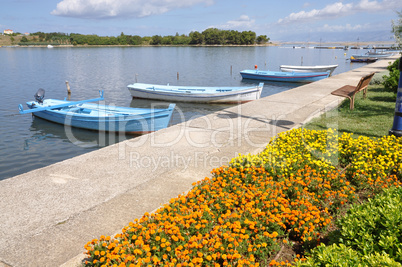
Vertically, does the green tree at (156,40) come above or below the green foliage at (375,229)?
above

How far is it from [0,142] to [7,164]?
350 cm

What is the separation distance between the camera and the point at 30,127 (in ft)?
58.1

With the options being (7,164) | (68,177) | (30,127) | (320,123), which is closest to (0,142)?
(30,127)

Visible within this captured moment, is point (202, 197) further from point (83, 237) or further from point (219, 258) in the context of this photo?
point (83, 237)

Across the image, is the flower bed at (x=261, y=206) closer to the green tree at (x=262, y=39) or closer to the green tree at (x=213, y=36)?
the green tree at (x=213, y=36)

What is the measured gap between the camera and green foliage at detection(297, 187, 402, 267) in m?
2.64

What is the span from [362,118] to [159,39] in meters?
185

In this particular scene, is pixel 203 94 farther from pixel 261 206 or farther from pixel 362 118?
pixel 261 206

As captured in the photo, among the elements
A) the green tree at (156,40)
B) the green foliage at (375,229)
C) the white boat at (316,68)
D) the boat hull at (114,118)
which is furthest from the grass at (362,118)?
the green tree at (156,40)

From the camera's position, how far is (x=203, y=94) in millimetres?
22156

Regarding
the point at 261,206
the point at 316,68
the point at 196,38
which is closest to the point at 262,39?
the point at 196,38

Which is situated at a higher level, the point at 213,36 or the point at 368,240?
the point at 213,36

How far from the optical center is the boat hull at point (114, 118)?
13969 millimetres

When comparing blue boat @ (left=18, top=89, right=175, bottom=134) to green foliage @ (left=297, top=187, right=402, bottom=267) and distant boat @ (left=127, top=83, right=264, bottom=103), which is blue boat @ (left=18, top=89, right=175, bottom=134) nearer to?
distant boat @ (left=127, top=83, right=264, bottom=103)
